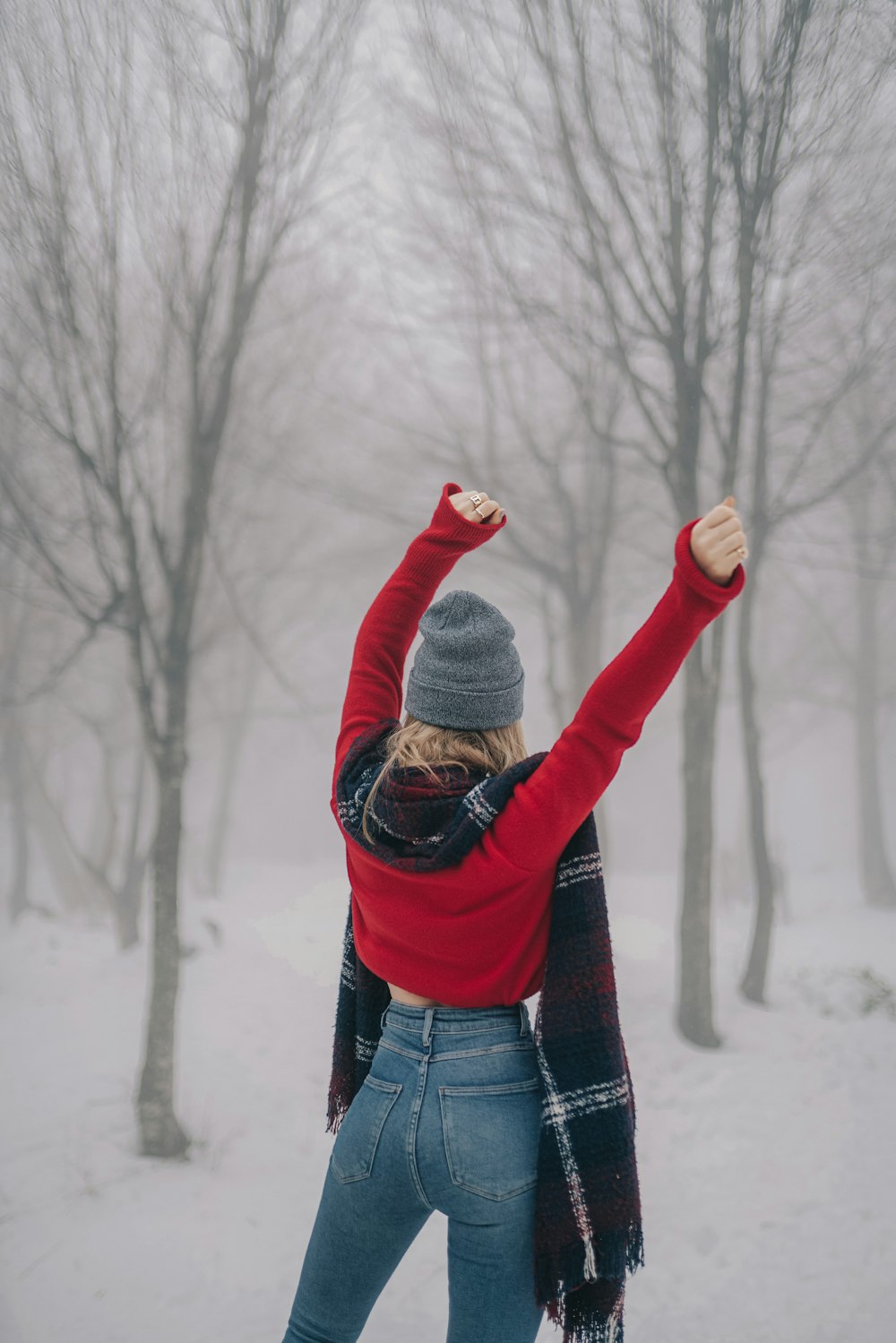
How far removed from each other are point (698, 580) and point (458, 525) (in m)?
0.46

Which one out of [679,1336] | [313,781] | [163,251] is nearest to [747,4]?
[163,251]

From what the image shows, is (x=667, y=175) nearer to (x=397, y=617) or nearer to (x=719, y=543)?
(x=397, y=617)

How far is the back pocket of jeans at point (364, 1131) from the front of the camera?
1005 mm

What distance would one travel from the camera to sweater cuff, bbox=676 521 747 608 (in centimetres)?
80

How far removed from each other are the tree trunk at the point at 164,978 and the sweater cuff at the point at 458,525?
154 centimetres

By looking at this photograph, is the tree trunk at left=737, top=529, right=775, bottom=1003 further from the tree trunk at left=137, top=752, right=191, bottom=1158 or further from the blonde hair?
the blonde hair

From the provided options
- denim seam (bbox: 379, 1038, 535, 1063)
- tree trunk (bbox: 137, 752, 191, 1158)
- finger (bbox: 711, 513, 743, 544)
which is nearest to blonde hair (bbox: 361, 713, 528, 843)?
denim seam (bbox: 379, 1038, 535, 1063)

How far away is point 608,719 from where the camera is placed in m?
0.85

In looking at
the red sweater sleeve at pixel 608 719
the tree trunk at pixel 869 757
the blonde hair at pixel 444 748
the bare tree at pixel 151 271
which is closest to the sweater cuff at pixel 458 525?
the blonde hair at pixel 444 748

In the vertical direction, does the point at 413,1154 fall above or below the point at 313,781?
below

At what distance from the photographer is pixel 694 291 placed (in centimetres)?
259

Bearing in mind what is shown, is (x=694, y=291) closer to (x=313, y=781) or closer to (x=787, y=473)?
(x=787, y=473)

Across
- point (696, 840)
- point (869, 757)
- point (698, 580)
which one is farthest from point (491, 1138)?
point (869, 757)

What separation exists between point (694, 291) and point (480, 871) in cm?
227
